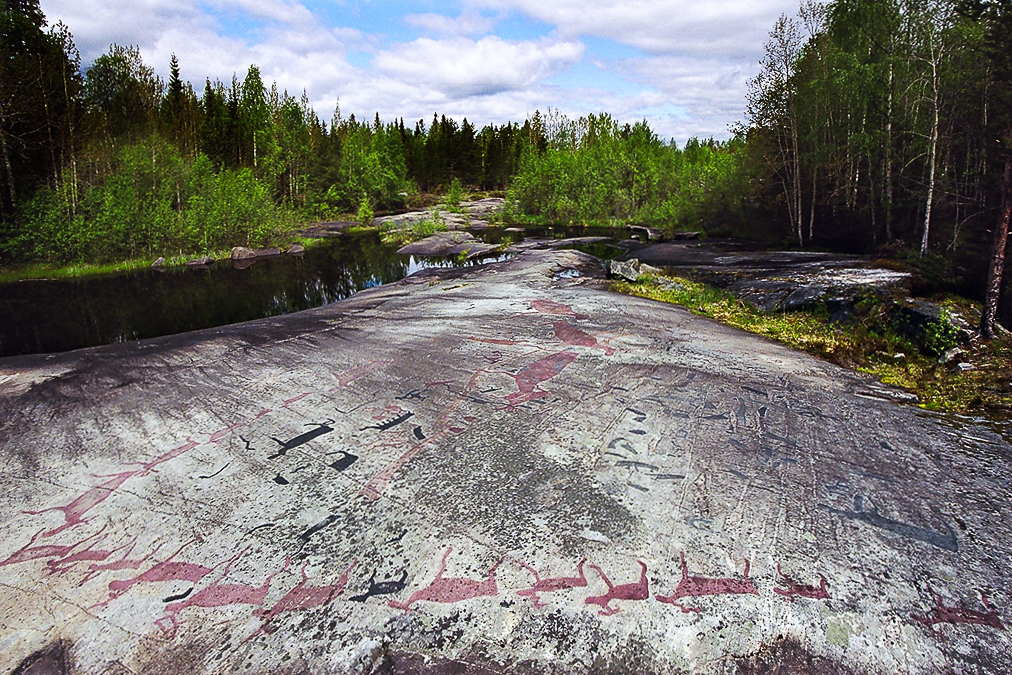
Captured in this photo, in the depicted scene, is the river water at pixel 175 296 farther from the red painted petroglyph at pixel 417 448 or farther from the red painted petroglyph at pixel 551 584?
the red painted petroglyph at pixel 551 584

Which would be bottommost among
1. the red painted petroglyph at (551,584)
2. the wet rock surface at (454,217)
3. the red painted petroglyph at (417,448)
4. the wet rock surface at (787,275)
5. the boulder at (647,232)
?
the red painted petroglyph at (551,584)

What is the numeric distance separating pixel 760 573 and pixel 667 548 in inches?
26.9

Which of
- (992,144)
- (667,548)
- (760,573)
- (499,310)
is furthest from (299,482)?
(992,144)

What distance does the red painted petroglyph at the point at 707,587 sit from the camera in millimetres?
3949

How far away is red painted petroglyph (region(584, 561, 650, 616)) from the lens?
386 centimetres

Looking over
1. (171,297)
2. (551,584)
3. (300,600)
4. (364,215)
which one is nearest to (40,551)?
(300,600)

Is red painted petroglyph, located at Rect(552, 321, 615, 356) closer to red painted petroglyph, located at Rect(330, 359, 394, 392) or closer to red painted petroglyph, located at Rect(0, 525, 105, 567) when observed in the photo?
red painted petroglyph, located at Rect(330, 359, 394, 392)

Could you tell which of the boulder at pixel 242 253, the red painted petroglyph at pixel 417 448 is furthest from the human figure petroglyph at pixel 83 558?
the boulder at pixel 242 253

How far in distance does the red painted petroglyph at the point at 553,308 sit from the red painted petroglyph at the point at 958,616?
26.9 ft

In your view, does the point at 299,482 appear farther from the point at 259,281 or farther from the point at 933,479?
the point at 259,281

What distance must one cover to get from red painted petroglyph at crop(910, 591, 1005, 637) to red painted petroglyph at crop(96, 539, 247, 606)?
201 inches

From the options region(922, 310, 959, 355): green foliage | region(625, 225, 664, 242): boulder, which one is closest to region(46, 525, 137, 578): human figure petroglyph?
region(922, 310, 959, 355): green foliage

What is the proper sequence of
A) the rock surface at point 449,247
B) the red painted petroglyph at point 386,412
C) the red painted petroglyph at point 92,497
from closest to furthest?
1. the red painted petroglyph at point 92,497
2. the red painted petroglyph at point 386,412
3. the rock surface at point 449,247

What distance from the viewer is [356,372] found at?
8.47 meters
